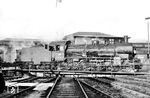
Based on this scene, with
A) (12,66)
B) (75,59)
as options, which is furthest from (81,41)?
(12,66)

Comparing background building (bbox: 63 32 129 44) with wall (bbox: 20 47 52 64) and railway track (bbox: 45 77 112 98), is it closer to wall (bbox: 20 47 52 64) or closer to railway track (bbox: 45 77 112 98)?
wall (bbox: 20 47 52 64)

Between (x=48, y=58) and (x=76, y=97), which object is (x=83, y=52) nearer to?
(x=48, y=58)

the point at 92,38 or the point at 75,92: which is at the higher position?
the point at 92,38

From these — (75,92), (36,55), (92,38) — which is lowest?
(75,92)

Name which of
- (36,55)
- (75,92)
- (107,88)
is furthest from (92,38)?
(75,92)

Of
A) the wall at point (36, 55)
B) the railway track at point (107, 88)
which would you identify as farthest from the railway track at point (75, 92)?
the wall at point (36, 55)

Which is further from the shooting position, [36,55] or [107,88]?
[36,55]

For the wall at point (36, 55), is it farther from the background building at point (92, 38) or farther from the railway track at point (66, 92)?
the railway track at point (66, 92)

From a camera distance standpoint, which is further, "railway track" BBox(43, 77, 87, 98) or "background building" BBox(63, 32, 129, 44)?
"background building" BBox(63, 32, 129, 44)

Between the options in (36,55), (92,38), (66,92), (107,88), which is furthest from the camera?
(92,38)

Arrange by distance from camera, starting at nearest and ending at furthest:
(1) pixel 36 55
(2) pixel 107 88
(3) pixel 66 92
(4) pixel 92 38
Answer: (3) pixel 66 92, (2) pixel 107 88, (1) pixel 36 55, (4) pixel 92 38

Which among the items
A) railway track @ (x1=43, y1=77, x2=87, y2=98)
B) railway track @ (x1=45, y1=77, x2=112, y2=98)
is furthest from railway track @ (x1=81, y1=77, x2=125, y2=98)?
railway track @ (x1=43, y1=77, x2=87, y2=98)

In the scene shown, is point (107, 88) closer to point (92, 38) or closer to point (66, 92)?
point (66, 92)

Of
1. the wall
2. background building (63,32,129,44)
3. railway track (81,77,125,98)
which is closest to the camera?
railway track (81,77,125,98)
